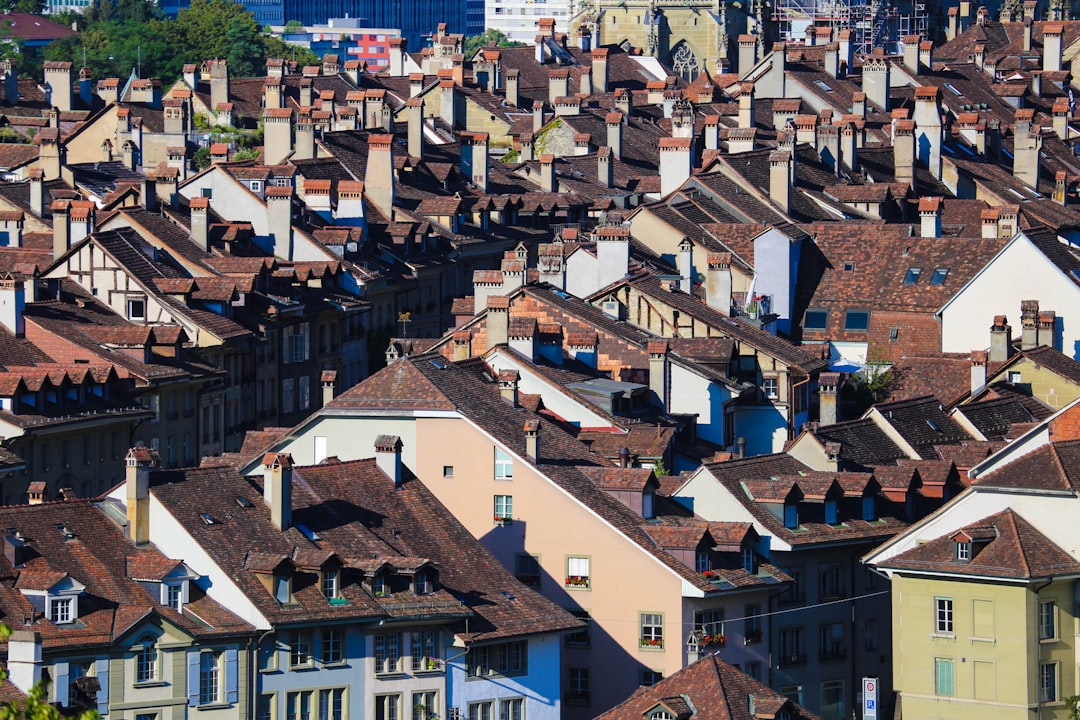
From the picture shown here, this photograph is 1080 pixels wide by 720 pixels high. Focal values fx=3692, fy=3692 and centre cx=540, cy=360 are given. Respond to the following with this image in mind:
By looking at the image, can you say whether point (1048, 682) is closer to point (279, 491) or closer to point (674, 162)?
point (279, 491)

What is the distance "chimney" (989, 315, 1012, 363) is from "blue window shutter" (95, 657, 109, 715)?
4660 cm

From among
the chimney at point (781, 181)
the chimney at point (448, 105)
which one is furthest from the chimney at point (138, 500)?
the chimney at point (448, 105)

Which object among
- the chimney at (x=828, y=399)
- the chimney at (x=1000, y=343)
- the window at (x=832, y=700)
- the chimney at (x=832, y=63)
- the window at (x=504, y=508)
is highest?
the chimney at (x=832, y=63)

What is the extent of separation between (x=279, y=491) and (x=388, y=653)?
4.63m

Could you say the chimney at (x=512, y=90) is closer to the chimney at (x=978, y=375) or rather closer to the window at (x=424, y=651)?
the chimney at (x=978, y=375)

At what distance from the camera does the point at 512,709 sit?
3506 inches

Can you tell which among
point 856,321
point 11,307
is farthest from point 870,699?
point 856,321

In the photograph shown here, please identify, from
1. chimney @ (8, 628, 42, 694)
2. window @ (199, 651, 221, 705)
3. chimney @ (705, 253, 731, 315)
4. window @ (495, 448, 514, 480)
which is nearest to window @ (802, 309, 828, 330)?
chimney @ (705, 253, 731, 315)

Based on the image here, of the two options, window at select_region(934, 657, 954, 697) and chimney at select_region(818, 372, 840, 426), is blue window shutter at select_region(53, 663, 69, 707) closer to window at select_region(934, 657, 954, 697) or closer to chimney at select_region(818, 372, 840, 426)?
window at select_region(934, 657, 954, 697)

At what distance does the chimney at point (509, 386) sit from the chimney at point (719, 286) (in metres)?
21.5

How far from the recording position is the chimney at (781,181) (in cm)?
14450

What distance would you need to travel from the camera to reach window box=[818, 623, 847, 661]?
324 ft

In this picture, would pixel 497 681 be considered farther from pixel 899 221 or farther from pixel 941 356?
pixel 899 221

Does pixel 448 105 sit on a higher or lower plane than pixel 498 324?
higher
